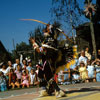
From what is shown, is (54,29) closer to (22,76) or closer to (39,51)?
(39,51)

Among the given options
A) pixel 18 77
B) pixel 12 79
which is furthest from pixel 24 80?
pixel 12 79

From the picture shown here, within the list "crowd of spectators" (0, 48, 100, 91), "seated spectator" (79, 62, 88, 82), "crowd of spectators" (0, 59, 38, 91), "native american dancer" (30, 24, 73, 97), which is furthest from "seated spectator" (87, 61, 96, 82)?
"native american dancer" (30, 24, 73, 97)

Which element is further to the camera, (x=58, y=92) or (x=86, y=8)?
(x=86, y=8)

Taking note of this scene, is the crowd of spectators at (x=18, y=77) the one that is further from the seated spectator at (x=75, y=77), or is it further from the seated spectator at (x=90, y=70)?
the seated spectator at (x=90, y=70)

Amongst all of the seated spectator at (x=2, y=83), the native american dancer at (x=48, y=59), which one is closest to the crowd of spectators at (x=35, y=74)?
the seated spectator at (x=2, y=83)

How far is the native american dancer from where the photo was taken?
224 inches

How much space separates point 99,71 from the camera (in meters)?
11.8

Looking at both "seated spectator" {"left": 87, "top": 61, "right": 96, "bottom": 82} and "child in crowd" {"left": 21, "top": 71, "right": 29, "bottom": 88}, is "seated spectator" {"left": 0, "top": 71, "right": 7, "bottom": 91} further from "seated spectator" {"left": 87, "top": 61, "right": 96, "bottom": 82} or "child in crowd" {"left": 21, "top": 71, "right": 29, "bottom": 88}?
"seated spectator" {"left": 87, "top": 61, "right": 96, "bottom": 82}

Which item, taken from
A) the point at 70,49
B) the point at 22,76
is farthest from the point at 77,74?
the point at 70,49

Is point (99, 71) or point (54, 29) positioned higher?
point (54, 29)

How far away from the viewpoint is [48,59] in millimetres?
5781

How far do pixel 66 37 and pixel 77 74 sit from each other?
623cm

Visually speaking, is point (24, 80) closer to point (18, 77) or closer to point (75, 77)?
point (18, 77)

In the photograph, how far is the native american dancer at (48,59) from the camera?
569cm
